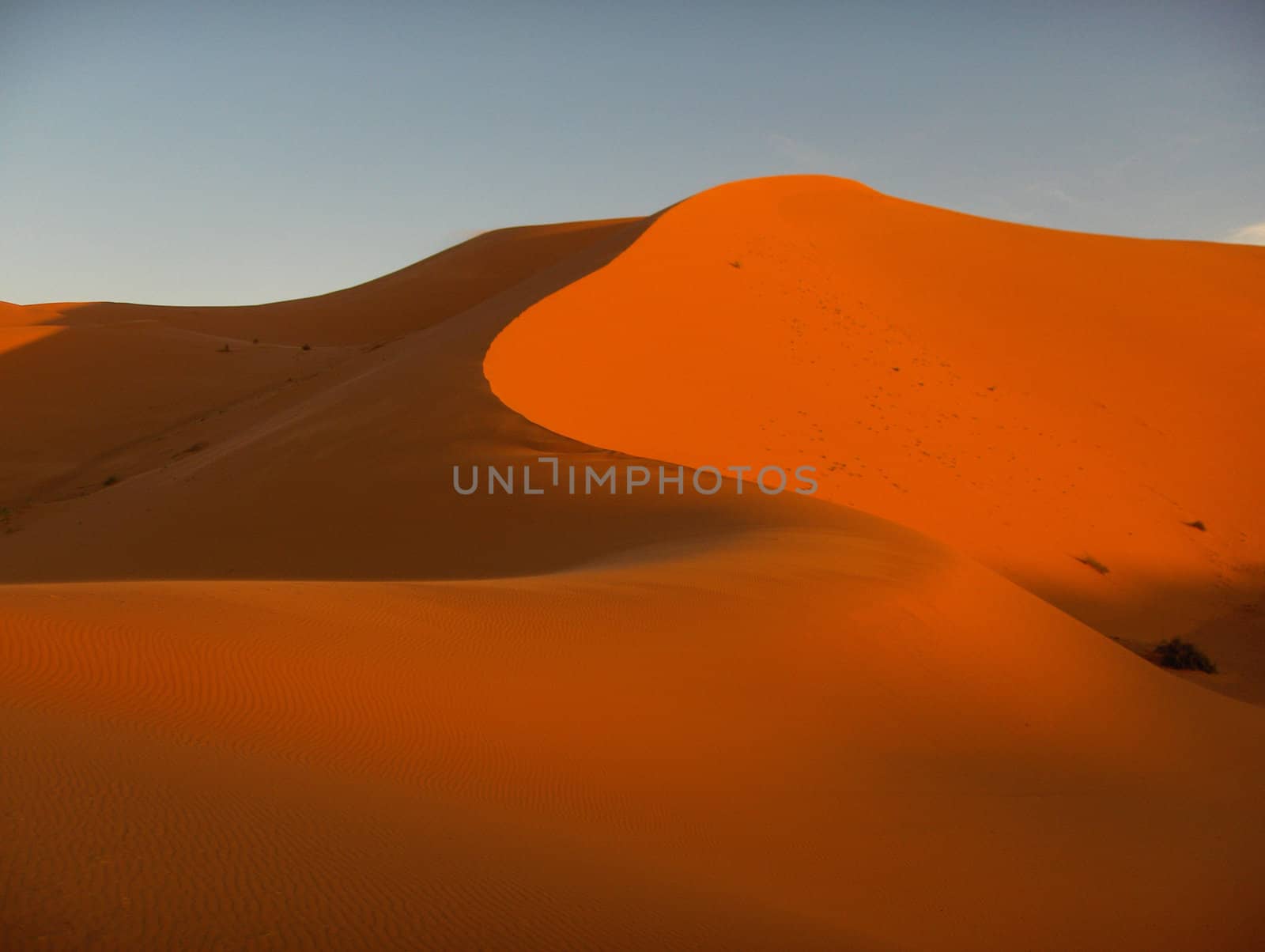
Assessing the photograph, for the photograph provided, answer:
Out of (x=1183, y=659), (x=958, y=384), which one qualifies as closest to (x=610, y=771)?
(x=1183, y=659)

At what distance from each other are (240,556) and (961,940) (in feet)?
33.4

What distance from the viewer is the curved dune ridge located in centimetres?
331

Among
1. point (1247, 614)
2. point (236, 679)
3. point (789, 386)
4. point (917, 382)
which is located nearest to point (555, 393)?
point (789, 386)

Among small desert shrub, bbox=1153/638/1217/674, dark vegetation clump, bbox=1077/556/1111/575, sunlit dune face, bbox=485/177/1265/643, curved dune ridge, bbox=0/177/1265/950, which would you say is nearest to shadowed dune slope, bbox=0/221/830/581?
curved dune ridge, bbox=0/177/1265/950

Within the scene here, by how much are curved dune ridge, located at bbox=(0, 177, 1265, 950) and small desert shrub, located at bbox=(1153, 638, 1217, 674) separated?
215 centimetres

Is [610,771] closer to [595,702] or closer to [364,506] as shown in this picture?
[595,702]

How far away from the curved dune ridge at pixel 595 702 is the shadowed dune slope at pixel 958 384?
0.63 feet


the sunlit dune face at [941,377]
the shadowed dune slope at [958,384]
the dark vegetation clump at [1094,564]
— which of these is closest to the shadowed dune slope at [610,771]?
the shadowed dune slope at [958,384]

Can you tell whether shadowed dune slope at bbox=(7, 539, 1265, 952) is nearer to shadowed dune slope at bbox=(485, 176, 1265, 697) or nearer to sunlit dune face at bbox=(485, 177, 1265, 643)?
shadowed dune slope at bbox=(485, 176, 1265, 697)

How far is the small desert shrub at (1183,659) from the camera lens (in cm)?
1145

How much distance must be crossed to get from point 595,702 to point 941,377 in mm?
18052

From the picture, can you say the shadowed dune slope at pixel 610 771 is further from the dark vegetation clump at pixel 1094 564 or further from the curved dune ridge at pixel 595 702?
the dark vegetation clump at pixel 1094 564

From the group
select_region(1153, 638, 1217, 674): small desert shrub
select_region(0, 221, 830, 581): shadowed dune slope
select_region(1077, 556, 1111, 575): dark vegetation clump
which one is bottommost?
select_region(1153, 638, 1217, 674): small desert shrub

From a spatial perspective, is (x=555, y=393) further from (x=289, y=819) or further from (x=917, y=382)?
(x=289, y=819)
